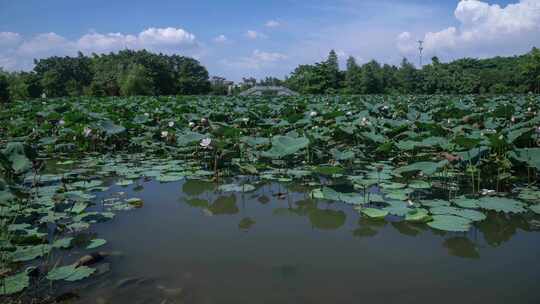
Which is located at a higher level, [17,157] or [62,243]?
[17,157]

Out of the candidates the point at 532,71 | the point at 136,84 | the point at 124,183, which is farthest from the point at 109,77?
the point at 532,71

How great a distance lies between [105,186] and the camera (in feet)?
11.9

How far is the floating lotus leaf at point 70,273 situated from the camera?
1.72m

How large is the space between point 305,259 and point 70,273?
1.20m

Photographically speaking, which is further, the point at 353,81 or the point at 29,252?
Result: the point at 353,81

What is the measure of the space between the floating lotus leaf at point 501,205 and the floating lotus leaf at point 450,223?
0.39 m

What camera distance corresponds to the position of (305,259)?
2.00 metres

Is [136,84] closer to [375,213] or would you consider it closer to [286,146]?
[286,146]

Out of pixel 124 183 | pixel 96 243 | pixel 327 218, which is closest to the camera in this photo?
pixel 96 243

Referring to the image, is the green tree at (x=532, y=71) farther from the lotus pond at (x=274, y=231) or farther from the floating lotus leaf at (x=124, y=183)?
the floating lotus leaf at (x=124, y=183)

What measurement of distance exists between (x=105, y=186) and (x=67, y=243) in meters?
1.61

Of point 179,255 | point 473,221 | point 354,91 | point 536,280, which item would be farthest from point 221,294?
point 354,91

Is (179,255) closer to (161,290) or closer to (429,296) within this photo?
(161,290)

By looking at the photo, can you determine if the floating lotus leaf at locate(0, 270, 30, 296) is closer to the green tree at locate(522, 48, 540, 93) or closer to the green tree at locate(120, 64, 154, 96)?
the green tree at locate(120, 64, 154, 96)
